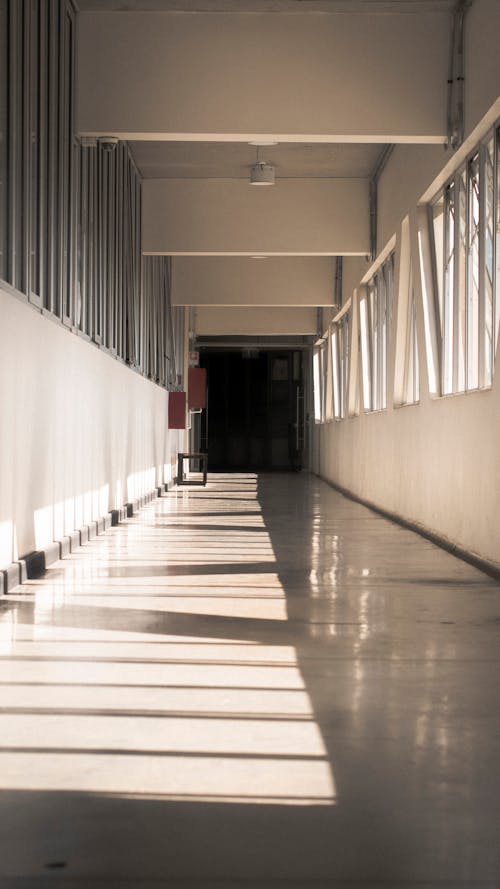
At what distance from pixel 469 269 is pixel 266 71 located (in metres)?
2.64

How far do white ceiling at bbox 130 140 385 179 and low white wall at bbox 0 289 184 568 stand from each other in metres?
3.24

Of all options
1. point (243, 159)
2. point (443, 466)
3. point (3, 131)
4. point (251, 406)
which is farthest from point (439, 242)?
point (251, 406)

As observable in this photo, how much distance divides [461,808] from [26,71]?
6810mm

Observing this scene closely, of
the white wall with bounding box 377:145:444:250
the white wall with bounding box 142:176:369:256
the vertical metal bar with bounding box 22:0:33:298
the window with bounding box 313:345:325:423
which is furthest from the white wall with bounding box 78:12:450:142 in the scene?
the window with bounding box 313:345:325:423

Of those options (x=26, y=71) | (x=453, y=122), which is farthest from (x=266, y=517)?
(x=26, y=71)

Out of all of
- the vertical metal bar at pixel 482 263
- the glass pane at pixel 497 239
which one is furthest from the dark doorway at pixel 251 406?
the glass pane at pixel 497 239

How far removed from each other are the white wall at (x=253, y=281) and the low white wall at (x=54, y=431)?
22.2ft

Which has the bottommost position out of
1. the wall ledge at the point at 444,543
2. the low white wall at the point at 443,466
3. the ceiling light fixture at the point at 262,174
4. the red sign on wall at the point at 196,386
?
the wall ledge at the point at 444,543

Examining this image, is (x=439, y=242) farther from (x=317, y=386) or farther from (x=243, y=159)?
(x=317, y=386)

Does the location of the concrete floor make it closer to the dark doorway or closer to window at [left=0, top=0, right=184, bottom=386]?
window at [left=0, top=0, right=184, bottom=386]

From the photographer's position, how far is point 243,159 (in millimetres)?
16219

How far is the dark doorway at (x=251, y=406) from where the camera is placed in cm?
4112

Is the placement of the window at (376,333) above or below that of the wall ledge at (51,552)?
above

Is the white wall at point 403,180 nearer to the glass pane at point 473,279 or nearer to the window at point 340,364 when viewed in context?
the glass pane at point 473,279
